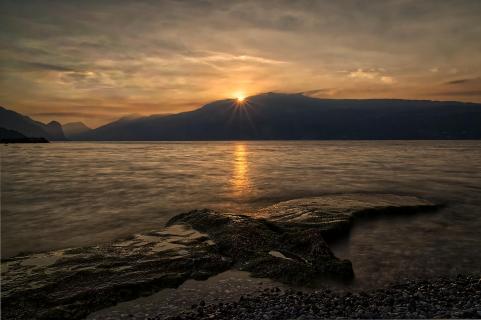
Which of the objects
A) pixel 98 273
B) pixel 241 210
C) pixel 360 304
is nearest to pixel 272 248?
pixel 360 304

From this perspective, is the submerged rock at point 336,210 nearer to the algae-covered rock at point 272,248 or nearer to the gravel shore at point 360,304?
the algae-covered rock at point 272,248

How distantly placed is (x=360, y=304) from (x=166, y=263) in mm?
6519

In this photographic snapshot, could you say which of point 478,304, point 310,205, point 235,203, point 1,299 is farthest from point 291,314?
point 235,203

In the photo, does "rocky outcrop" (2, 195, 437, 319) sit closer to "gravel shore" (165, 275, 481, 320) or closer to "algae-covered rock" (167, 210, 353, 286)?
"algae-covered rock" (167, 210, 353, 286)

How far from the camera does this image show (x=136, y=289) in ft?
33.3

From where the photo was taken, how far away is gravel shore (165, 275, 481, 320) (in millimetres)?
8117

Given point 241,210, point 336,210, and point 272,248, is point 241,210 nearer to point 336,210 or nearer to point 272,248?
point 336,210

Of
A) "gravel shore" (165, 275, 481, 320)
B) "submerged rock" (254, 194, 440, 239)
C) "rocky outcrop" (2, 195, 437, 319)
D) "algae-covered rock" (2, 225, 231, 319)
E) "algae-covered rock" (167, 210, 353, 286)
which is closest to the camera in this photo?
"gravel shore" (165, 275, 481, 320)

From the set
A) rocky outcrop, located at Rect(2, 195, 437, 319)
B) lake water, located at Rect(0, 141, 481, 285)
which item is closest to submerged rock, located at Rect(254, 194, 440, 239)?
rocky outcrop, located at Rect(2, 195, 437, 319)

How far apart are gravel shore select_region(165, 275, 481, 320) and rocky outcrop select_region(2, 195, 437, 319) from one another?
1344 millimetres

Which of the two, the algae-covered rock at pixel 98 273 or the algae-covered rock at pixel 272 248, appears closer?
the algae-covered rock at pixel 98 273

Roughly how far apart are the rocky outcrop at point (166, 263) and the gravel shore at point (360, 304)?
4.41 ft

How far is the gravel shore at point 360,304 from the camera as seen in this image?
812 centimetres

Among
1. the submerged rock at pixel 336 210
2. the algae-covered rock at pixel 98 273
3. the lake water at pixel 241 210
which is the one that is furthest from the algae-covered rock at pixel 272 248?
the submerged rock at pixel 336 210
